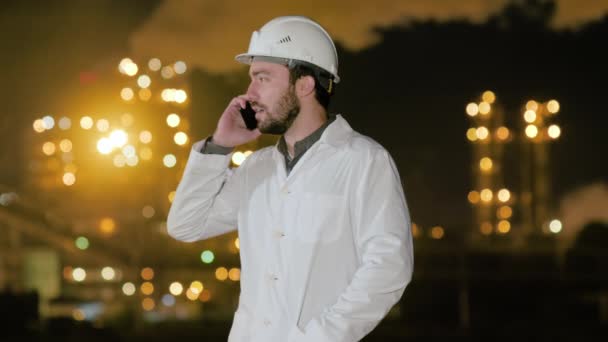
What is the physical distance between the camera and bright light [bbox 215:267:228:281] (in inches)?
876

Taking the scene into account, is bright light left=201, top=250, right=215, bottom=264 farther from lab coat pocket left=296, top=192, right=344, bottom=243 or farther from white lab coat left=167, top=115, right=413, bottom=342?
lab coat pocket left=296, top=192, right=344, bottom=243

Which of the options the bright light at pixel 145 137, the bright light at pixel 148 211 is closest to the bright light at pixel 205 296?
the bright light at pixel 148 211

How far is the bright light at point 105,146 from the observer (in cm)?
2119

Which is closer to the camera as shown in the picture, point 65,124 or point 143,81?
point 143,81

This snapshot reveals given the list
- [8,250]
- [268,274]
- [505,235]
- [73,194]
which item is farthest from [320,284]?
[73,194]

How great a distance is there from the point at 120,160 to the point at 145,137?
36.9 inches

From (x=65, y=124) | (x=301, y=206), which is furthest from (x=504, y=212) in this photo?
(x=301, y=206)

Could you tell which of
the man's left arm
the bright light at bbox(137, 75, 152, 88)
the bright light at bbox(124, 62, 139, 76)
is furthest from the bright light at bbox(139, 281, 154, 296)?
the man's left arm

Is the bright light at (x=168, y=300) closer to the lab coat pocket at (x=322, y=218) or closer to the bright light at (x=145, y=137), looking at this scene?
the bright light at (x=145, y=137)

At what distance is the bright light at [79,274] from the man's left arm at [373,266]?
2484 centimetres

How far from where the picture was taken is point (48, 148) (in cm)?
2666

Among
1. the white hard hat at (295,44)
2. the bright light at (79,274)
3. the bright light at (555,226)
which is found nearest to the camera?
the white hard hat at (295,44)

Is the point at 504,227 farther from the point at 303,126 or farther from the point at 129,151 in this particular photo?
the point at 303,126

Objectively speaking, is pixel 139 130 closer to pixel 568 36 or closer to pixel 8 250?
pixel 8 250
